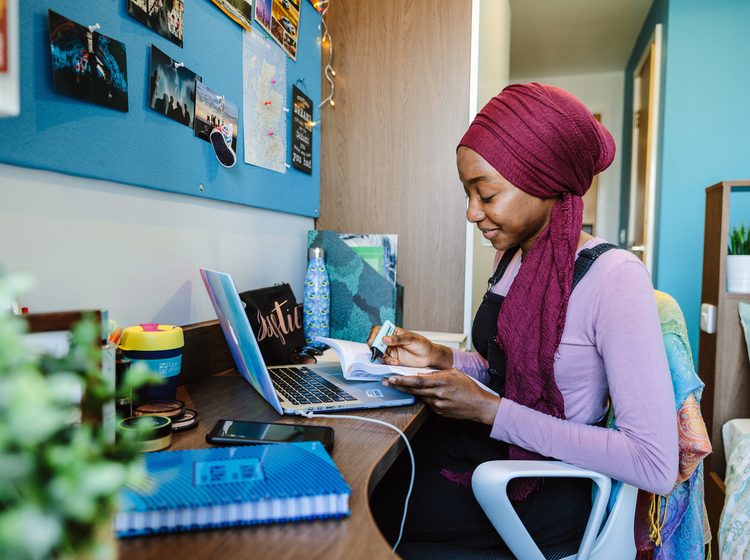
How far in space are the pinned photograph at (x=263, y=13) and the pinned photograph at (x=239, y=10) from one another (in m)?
0.03

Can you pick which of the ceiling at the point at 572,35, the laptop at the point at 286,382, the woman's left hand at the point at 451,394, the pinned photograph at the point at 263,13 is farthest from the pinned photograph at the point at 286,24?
the ceiling at the point at 572,35

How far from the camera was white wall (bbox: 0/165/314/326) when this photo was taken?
81cm

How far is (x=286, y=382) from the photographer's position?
1.05 m

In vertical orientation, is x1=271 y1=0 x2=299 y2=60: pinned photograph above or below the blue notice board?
above

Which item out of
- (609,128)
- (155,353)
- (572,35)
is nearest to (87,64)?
(155,353)

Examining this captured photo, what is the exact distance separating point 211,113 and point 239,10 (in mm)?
300

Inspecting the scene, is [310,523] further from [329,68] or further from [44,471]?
[329,68]

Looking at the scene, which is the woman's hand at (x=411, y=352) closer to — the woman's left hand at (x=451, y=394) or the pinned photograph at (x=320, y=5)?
the woman's left hand at (x=451, y=394)

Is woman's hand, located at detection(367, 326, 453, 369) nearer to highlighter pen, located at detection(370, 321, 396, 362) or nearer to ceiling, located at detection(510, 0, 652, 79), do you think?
highlighter pen, located at detection(370, 321, 396, 362)

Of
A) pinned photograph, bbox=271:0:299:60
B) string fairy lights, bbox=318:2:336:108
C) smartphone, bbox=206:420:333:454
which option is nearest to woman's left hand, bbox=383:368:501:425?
smartphone, bbox=206:420:333:454

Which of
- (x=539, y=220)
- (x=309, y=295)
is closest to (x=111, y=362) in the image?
(x=539, y=220)

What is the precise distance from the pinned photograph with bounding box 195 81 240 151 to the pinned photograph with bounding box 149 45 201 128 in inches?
0.8

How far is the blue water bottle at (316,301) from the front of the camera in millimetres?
1555

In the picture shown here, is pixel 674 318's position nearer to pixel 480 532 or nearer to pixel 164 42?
pixel 480 532
